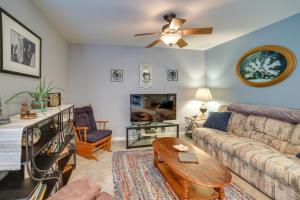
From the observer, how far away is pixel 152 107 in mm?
4281

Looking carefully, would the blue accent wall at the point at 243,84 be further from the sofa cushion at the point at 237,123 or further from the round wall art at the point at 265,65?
the sofa cushion at the point at 237,123

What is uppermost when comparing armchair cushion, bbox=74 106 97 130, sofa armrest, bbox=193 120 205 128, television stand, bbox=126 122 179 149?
armchair cushion, bbox=74 106 97 130

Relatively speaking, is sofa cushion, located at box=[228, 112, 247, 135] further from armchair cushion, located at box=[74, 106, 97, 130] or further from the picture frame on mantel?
the picture frame on mantel

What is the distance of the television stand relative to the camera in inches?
157

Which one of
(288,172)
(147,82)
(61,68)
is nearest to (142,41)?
(147,82)

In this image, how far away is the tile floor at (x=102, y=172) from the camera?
7.39 feet

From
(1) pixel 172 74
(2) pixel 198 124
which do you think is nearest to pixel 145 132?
(2) pixel 198 124

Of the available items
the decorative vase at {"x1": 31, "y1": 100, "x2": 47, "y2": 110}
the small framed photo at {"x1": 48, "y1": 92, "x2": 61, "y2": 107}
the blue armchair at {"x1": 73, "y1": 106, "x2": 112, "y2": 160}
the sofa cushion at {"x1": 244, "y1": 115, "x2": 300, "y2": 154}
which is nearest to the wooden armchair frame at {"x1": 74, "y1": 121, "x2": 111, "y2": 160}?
the blue armchair at {"x1": 73, "y1": 106, "x2": 112, "y2": 160}

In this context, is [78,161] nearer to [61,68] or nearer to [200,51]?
[61,68]

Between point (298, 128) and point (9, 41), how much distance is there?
3.61 m

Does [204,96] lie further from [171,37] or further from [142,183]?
[142,183]

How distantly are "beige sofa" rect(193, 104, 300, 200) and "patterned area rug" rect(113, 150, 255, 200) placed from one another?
1.01 feet

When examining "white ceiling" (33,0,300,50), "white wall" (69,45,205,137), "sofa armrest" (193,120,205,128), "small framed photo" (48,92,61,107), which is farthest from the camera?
"white wall" (69,45,205,137)

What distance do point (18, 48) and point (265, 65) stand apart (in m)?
3.74
